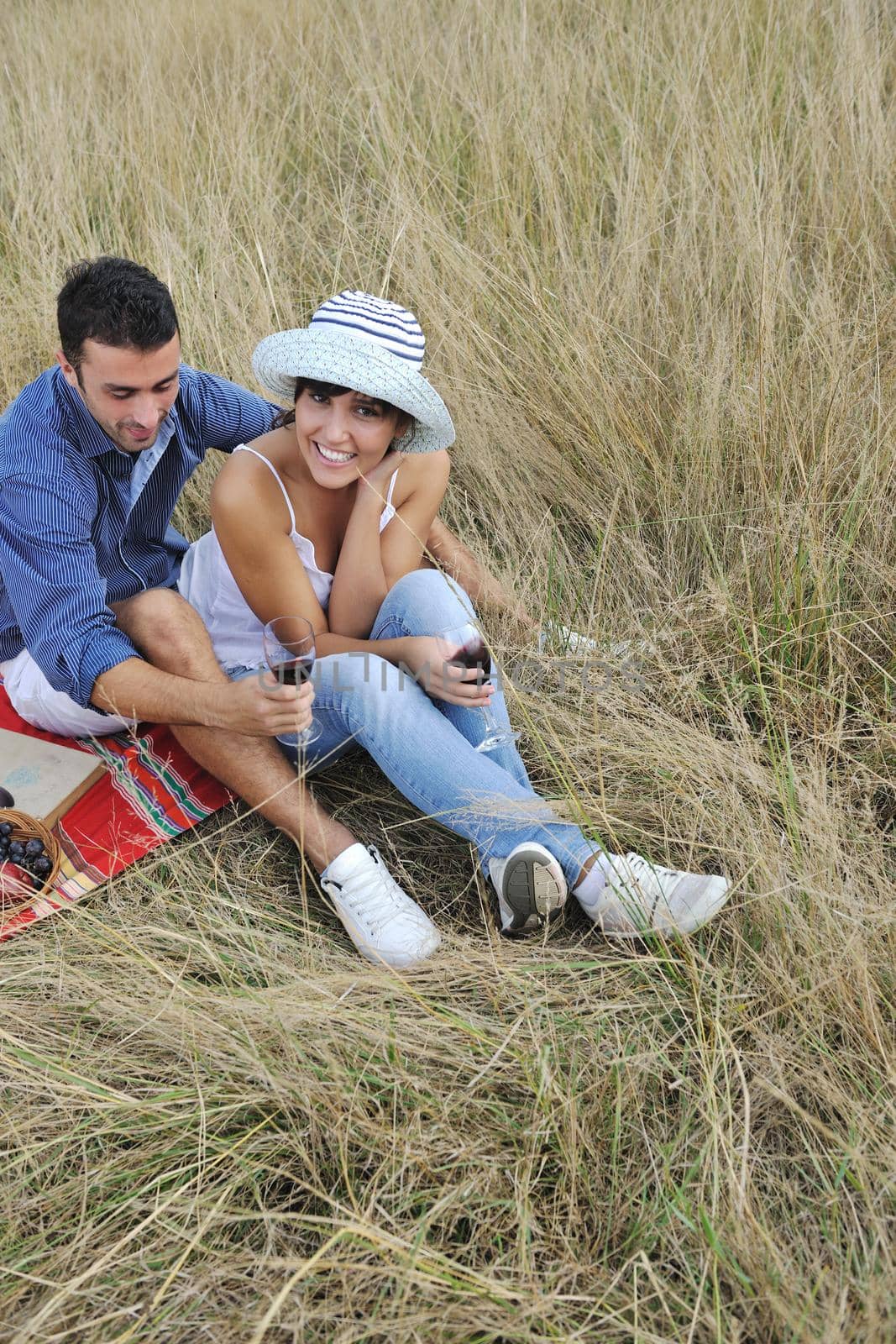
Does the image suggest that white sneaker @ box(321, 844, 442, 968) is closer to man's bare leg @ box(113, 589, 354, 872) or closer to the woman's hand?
man's bare leg @ box(113, 589, 354, 872)

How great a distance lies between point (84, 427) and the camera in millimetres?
2609

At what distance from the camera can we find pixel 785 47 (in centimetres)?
428

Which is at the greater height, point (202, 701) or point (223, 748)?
point (202, 701)

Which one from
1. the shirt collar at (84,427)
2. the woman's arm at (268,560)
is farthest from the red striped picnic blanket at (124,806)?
the shirt collar at (84,427)

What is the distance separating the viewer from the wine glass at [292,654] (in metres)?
2.21

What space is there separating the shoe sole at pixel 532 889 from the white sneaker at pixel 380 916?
0.61ft

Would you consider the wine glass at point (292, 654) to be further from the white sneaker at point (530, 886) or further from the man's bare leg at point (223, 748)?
the white sneaker at point (530, 886)

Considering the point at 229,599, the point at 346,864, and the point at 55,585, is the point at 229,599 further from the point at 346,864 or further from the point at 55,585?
the point at 346,864

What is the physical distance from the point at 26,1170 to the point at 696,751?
1550mm

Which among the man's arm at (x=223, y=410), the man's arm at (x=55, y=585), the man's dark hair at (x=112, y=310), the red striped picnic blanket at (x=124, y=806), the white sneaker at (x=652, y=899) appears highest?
the man's dark hair at (x=112, y=310)

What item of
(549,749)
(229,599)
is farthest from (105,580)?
(549,749)

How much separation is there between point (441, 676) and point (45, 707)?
104cm

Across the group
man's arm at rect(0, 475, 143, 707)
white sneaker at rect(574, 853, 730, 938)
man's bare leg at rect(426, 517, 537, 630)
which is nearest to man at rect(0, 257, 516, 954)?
man's arm at rect(0, 475, 143, 707)

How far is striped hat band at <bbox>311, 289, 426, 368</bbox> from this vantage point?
2545 mm
